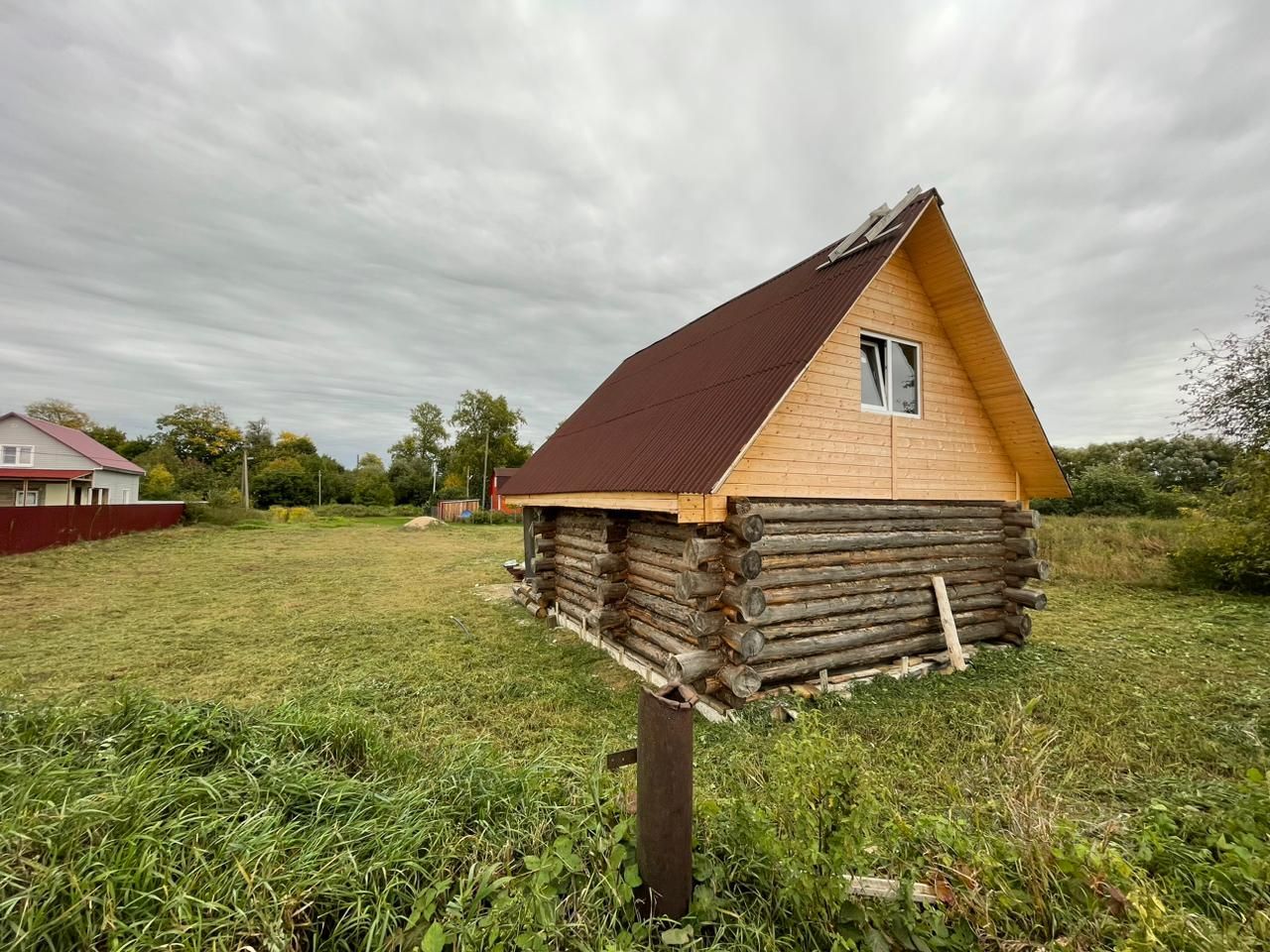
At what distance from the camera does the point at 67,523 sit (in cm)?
2027

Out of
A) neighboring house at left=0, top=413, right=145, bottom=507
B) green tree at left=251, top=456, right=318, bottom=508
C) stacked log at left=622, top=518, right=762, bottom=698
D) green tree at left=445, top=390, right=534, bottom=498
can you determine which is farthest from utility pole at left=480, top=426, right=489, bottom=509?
stacked log at left=622, top=518, right=762, bottom=698

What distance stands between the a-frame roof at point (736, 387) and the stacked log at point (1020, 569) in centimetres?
93

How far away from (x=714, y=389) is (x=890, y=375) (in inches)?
105

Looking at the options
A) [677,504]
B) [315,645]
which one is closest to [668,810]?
[677,504]

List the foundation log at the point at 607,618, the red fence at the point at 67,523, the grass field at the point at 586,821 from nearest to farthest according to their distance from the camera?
the grass field at the point at 586,821
the foundation log at the point at 607,618
the red fence at the point at 67,523

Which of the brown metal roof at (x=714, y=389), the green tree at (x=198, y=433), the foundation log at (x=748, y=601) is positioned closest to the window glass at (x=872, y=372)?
the brown metal roof at (x=714, y=389)

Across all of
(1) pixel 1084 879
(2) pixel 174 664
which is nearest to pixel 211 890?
(1) pixel 1084 879

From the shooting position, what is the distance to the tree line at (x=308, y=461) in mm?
53719

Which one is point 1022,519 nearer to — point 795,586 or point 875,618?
point 875,618

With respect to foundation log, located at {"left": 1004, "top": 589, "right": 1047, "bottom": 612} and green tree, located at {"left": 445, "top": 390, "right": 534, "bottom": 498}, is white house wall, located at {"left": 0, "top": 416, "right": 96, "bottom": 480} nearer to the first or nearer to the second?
green tree, located at {"left": 445, "top": 390, "right": 534, "bottom": 498}

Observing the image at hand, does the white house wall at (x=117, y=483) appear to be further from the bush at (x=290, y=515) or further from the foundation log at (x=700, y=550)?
the foundation log at (x=700, y=550)

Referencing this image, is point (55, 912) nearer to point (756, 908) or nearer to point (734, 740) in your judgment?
point (756, 908)

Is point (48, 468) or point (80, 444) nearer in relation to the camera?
point (48, 468)

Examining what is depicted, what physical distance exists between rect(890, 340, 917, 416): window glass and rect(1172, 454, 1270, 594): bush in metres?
11.4
